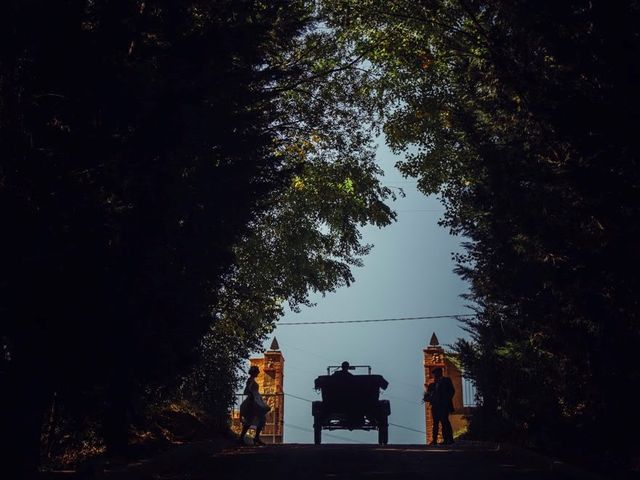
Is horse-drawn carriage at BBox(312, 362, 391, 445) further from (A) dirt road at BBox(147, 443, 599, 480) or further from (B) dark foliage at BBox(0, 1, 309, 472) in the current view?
(B) dark foliage at BBox(0, 1, 309, 472)

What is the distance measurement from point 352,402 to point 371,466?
915cm

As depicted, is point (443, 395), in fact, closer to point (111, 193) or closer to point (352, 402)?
point (352, 402)

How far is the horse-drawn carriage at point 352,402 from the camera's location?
19172 mm

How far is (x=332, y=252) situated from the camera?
76.6 feet

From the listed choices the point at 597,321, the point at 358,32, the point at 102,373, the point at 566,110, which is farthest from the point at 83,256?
the point at 358,32

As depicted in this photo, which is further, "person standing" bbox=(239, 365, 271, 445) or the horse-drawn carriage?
the horse-drawn carriage

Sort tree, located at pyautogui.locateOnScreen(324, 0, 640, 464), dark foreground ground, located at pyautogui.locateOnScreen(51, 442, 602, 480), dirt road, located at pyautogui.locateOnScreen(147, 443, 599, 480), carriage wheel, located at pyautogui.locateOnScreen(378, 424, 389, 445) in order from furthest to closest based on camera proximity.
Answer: carriage wheel, located at pyautogui.locateOnScreen(378, 424, 389, 445)
dirt road, located at pyautogui.locateOnScreen(147, 443, 599, 480)
dark foreground ground, located at pyautogui.locateOnScreen(51, 442, 602, 480)
tree, located at pyautogui.locateOnScreen(324, 0, 640, 464)

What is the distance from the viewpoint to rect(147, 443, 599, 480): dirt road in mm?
9031

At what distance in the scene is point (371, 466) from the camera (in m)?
10.1

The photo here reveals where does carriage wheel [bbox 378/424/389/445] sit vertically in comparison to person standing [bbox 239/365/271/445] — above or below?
below

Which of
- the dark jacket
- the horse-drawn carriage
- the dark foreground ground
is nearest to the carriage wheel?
the horse-drawn carriage

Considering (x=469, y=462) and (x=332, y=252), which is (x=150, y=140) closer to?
(x=469, y=462)

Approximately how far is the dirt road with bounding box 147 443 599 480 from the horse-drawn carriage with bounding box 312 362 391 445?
6095mm

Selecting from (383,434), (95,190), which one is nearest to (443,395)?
(383,434)
